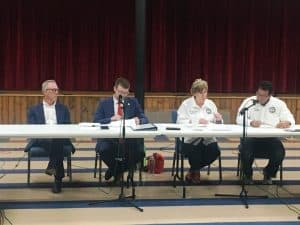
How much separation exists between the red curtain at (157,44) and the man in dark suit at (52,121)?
4540 mm

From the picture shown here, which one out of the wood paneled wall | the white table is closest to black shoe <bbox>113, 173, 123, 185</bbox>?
the white table

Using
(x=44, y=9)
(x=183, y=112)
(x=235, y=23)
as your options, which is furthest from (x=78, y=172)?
(x=235, y=23)

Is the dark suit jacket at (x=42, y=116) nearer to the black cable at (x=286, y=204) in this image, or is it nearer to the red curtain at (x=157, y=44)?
the black cable at (x=286, y=204)

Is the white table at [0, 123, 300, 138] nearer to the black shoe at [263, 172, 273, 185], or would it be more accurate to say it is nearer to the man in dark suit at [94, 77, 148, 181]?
the man in dark suit at [94, 77, 148, 181]

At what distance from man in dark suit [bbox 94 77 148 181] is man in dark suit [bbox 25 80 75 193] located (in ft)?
1.26

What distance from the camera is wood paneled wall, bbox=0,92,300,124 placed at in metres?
9.95

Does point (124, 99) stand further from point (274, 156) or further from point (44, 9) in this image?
point (44, 9)

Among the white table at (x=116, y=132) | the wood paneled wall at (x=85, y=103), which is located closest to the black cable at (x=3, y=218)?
the white table at (x=116, y=132)

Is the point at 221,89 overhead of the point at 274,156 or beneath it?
overhead

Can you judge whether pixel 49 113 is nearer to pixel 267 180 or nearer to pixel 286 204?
pixel 267 180

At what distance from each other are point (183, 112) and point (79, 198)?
1567 mm

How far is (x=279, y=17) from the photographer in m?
10.8

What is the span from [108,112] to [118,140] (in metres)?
0.40

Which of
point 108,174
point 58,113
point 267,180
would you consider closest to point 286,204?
point 267,180
